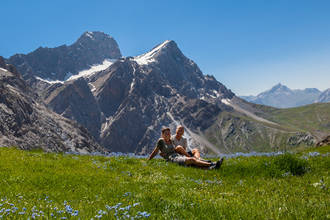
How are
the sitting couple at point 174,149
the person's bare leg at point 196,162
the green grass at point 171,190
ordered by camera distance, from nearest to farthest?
the green grass at point 171,190, the person's bare leg at point 196,162, the sitting couple at point 174,149

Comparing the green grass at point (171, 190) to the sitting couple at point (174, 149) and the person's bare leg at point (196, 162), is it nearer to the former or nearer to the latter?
the person's bare leg at point (196, 162)

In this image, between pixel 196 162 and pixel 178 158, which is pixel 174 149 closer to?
Answer: pixel 178 158

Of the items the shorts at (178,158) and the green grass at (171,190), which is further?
the shorts at (178,158)

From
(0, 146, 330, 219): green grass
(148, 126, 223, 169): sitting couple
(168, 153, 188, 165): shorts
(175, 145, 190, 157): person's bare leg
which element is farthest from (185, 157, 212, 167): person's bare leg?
(175, 145, 190, 157): person's bare leg

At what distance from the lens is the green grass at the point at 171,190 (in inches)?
212

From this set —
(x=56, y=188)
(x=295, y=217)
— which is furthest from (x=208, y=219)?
(x=56, y=188)

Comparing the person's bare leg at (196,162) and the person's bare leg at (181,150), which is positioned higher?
the person's bare leg at (181,150)

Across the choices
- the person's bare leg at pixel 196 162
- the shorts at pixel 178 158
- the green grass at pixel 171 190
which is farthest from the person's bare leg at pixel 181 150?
the green grass at pixel 171 190

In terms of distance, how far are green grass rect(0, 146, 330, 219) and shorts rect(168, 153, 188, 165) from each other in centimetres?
138

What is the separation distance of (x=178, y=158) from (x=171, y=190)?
757cm

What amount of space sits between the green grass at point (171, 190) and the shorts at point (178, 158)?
1377 mm

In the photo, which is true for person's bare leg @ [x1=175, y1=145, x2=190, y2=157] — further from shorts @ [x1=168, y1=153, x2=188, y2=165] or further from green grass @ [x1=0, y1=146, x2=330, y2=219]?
green grass @ [x1=0, y1=146, x2=330, y2=219]

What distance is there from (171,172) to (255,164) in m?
4.26

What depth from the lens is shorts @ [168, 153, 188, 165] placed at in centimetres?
1531
